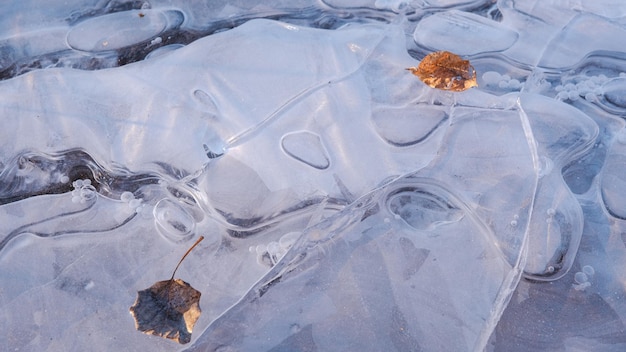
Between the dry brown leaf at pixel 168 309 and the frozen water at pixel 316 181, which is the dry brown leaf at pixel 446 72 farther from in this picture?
the dry brown leaf at pixel 168 309

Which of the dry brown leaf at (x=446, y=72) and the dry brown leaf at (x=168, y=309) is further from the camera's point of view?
the dry brown leaf at (x=446, y=72)

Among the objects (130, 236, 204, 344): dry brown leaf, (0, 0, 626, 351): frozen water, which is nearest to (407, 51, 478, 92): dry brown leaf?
(0, 0, 626, 351): frozen water

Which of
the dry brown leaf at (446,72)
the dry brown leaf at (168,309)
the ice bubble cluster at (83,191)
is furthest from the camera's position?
the dry brown leaf at (446,72)

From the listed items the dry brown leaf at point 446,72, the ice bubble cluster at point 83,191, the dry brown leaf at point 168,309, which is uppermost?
the dry brown leaf at point 446,72

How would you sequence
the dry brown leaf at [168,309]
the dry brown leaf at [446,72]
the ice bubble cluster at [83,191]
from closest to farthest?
the dry brown leaf at [168,309]
the ice bubble cluster at [83,191]
the dry brown leaf at [446,72]

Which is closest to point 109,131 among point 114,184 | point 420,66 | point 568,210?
point 114,184

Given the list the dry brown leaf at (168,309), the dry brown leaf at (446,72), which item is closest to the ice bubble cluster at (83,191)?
the dry brown leaf at (168,309)
